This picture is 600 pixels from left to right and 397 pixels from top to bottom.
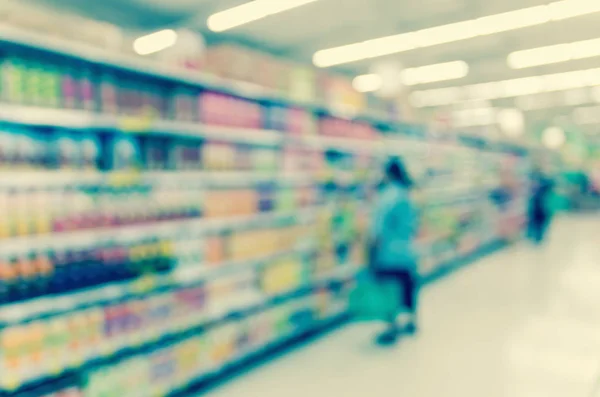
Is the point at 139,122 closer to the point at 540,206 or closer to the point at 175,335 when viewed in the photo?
the point at 175,335

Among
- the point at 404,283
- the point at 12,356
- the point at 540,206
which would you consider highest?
the point at 540,206

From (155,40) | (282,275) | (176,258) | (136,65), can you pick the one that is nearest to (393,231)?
(282,275)

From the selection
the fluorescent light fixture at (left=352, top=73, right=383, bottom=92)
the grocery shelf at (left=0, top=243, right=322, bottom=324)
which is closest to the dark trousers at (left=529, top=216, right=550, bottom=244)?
the fluorescent light fixture at (left=352, top=73, right=383, bottom=92)

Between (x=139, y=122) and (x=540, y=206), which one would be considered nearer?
Answer: (x=139, y=122)

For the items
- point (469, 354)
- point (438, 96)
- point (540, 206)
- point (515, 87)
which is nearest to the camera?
point (469, 354)

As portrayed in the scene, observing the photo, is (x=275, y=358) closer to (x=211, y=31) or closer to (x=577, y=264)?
(x=577, y=264)

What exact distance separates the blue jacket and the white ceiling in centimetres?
531

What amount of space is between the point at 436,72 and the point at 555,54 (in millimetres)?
3013

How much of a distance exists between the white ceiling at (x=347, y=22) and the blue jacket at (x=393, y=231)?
5313 millimetres

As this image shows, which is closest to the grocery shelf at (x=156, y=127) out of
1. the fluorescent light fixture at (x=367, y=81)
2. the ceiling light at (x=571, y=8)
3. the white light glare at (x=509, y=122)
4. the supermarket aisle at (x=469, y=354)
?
the supermarket aisle at (x=469, y=354)

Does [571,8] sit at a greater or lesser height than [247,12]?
lesser

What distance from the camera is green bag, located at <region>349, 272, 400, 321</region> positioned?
3.96 metres

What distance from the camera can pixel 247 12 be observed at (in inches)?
324

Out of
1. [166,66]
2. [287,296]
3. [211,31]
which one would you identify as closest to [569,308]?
[287,296]
